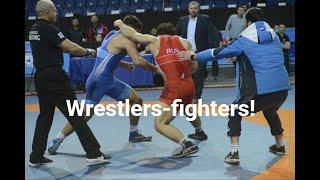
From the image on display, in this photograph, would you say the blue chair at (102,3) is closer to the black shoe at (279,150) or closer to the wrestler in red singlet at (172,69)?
the wrestler in red singlet at (172,69)

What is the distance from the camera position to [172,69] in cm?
484

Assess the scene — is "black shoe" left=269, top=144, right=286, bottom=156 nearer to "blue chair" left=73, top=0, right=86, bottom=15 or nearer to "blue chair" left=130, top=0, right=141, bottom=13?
"blue chair" left=130, top=0, right=141, bottom=13

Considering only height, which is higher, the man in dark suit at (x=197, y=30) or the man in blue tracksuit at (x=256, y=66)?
the man in dark suit at (x=197, y=30)

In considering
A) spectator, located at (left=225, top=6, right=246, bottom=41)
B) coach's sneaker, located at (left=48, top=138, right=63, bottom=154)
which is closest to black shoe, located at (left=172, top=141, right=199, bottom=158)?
coach's sneaker, located at (left=48, top=138, right=63, bottom=154)

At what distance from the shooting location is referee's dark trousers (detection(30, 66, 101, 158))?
4.52m

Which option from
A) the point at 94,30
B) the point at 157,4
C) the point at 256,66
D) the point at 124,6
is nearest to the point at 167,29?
the point at 256,66

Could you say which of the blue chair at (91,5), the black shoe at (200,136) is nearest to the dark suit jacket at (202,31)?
the black shoe at (200,136)

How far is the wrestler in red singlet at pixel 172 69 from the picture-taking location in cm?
482

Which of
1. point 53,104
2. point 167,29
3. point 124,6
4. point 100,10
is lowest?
point 53,104

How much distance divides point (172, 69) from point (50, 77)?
1.26 meters

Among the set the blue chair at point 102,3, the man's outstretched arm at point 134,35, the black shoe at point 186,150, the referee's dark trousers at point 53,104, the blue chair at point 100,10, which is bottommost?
the black shoe at point 186,150

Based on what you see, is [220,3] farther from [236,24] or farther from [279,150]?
[279,150]

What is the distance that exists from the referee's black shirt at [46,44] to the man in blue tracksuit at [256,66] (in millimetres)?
1462
